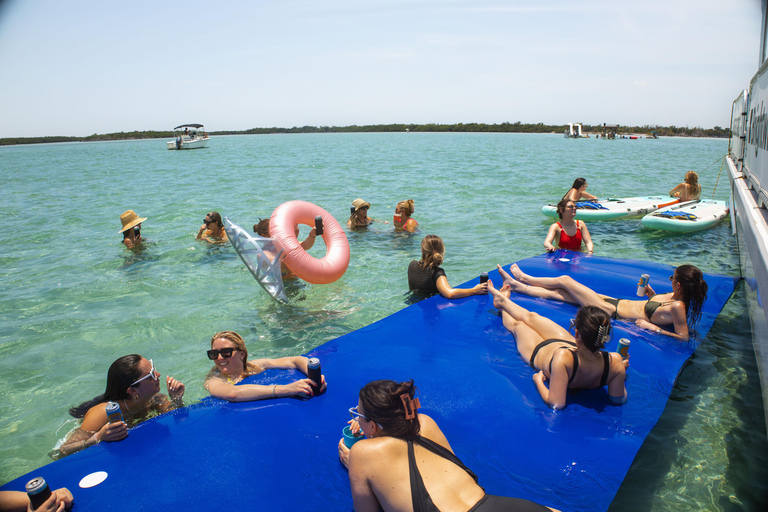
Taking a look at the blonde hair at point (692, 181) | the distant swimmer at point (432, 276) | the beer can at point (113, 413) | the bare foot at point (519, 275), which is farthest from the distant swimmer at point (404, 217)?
the blonde hair at point (692, 181)

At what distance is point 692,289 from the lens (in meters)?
3.86

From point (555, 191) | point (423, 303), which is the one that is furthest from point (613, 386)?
point (555, 191)

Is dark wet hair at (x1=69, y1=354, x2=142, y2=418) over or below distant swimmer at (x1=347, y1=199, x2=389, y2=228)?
below

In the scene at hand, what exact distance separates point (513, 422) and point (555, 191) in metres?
15.1

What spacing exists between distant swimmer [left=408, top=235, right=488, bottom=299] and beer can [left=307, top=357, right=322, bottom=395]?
2085 millimetres

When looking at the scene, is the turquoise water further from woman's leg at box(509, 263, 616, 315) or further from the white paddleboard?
woman's leg at box(509, 263, 616, 315)

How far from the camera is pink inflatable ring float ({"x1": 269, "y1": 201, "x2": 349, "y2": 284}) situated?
518 centimetres

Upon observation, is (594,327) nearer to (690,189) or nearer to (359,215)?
(359,215)

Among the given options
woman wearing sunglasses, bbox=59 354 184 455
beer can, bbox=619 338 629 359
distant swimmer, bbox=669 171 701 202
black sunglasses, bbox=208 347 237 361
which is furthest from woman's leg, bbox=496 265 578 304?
distant swimmer, bbox=669 171 701 202

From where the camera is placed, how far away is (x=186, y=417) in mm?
3023

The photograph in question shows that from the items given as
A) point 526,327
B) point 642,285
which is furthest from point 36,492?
point 642,285

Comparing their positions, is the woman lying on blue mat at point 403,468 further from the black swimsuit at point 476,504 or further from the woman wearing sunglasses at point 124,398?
the woman wearing sunglasses at point 124,398

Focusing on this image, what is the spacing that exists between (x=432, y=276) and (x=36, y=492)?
3.83 m

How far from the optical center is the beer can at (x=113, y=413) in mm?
2703
